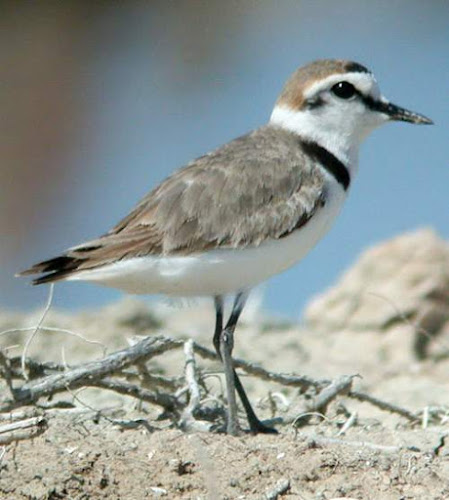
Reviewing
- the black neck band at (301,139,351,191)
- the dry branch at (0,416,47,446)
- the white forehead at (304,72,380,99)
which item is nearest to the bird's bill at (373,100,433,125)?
the white forehead at (304,72,380,99)

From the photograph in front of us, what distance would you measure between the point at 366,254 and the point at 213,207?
2783 mm

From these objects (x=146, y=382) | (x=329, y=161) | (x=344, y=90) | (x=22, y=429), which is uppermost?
(x=344, y=90)

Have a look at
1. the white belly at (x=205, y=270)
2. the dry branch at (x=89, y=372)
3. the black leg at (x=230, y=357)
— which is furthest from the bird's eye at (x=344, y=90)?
the dry branch at (x=89, y=372)

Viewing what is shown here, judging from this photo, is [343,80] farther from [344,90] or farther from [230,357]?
[230,357]

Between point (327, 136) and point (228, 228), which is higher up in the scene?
point (327, 136)

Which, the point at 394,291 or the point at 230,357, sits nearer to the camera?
the point at 230,357

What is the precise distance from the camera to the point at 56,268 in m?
5.57

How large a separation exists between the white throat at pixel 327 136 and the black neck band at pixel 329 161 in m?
0.02

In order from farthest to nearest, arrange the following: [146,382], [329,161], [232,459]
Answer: [329,161] < [146,382] < [232,459]

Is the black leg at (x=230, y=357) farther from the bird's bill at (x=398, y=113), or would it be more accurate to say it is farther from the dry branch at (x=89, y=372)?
the bird's bill at (x=398, y=113)

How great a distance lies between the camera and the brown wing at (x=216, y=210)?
5551 millimetres

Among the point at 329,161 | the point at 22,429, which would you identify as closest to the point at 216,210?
the point at 329,161

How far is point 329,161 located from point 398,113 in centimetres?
46

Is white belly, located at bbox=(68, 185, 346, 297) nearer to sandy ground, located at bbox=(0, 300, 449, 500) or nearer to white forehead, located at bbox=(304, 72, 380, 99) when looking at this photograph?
sandy ground, located at bbox=(0, 300, 449, 500)
